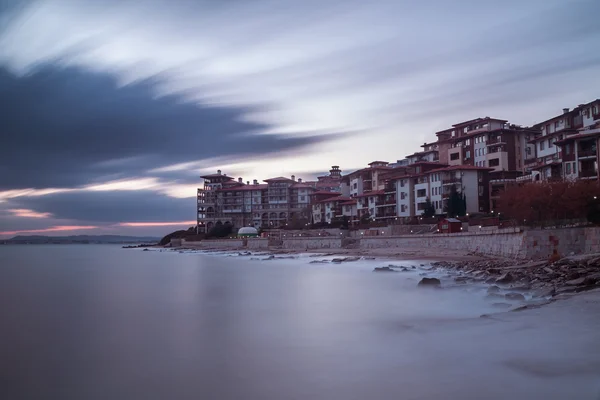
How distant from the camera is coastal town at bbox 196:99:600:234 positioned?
156 ft

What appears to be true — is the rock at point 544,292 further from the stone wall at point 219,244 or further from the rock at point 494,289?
the stone wall at point 219,244

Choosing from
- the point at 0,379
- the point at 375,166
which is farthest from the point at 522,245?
the point at 375,166

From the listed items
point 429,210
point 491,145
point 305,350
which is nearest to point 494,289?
point 305,350

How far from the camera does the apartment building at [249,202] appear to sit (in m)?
110

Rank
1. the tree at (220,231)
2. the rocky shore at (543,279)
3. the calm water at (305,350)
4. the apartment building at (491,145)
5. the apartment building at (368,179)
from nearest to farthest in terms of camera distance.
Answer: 1. the calm water at (305,350)
2. the rocky shore at (543,279)
3. the apartment building at (491,145)
4. the apartment building at (368,179)
5. the tree at (220,231)

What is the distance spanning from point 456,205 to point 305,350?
1841 inches

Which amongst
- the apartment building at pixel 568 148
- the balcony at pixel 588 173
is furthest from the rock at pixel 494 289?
the balcony at pixel 588 173

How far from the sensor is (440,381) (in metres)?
8.65

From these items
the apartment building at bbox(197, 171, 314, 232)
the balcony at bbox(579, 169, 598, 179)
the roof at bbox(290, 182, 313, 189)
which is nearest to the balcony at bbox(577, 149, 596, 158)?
the balcony at bbox(579, 169, 598, 179)

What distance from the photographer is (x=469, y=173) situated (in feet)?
192

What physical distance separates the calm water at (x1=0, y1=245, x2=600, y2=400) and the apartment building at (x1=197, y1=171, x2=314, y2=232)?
86739 mm

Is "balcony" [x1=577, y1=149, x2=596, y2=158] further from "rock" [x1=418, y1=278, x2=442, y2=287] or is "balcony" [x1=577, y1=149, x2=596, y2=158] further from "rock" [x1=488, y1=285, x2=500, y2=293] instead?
"rock" [x1=488, y1=285, x2=500, y2=293]

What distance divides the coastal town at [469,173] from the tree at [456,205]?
104mm

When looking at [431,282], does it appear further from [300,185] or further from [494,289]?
[300,185]
